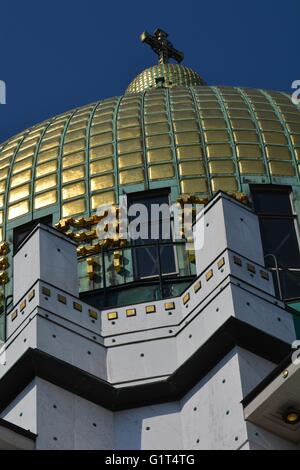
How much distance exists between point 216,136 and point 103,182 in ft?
7.80

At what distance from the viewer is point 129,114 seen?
127ft

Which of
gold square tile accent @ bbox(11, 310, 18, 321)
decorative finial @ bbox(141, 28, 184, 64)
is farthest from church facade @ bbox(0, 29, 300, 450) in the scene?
decorative finial @ bbox(141, 28, 184, 64)

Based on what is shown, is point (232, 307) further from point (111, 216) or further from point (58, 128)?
point (58, 128)

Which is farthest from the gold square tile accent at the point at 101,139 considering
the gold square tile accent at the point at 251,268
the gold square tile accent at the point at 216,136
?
the gold square tile accent at the point at 251,268

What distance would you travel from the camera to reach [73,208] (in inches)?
1414

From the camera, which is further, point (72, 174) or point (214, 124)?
point (214, 124)

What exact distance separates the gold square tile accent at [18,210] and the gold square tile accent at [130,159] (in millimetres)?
1748

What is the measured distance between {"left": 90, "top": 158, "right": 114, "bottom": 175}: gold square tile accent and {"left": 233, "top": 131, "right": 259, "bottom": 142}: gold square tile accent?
7.40 feet

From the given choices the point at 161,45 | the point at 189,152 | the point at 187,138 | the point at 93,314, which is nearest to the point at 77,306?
the point at 93,314

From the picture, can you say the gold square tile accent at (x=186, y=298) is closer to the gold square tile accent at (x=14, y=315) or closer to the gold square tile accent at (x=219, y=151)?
the gold square tile accent at (x=14, y=315)

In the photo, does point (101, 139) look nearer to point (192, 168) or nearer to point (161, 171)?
point (161, 171)

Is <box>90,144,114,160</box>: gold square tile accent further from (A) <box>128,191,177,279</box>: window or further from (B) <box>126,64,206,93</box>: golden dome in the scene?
(B) <box>126,64,206,93</box>: golden dome

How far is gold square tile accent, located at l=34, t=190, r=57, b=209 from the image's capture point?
36.4m
